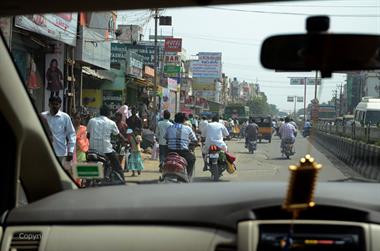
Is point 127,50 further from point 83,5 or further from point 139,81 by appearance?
point 83,5

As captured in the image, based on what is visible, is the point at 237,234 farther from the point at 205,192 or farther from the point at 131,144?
the point at 131,144

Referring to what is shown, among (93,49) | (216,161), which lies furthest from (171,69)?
(216,161)

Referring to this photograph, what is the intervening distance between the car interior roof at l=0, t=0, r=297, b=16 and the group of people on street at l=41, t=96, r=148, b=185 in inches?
115

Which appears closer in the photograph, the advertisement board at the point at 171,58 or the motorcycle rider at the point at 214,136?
the motorcycle rider at the point at 214,136

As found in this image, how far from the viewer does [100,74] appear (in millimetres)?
21906

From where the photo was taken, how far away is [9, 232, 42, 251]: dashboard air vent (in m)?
2.97

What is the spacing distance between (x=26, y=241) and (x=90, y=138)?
25.2ft

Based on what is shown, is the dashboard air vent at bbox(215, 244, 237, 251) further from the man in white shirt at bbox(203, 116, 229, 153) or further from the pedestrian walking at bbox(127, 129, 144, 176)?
the man in white shirt at bbox(203, 116, 229, 153)

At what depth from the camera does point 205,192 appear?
342cm

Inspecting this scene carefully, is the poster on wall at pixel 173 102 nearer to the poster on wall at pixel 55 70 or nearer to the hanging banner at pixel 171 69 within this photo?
the hanging banner at pixel 171 69

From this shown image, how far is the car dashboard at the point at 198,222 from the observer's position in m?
2.70

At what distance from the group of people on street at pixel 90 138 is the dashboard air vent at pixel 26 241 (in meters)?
2.88

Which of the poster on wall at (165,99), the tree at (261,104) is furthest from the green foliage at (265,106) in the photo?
the poster on wall at (165,99)

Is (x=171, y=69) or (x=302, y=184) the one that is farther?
(x=171, y=69)
